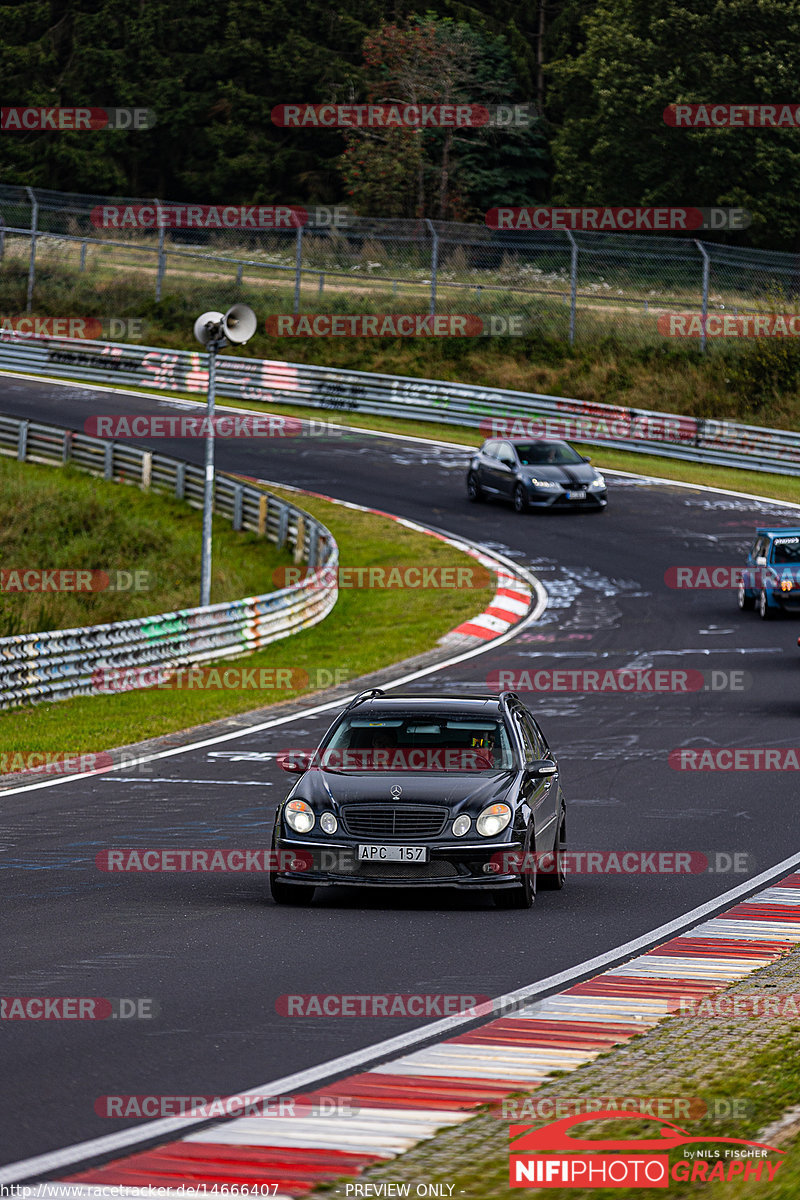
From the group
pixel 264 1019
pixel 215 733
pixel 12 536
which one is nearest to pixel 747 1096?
pixel 264 1019

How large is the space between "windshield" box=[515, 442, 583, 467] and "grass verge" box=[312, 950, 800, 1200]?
3080 cm

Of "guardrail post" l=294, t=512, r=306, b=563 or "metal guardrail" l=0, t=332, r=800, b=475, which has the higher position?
"metal guardrail" l=0, t=332, r=800, b=475

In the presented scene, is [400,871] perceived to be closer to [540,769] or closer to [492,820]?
[492,820]

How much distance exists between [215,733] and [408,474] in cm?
2329

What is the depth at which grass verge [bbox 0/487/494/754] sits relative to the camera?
64.0ft

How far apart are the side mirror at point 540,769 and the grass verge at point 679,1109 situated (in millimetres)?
3647

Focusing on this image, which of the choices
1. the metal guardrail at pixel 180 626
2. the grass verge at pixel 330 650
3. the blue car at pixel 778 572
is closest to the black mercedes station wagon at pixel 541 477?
the grass verge at pixel 330 650

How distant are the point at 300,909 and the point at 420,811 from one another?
1.03 m

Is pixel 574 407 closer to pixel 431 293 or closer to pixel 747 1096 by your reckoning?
pixel 431 293

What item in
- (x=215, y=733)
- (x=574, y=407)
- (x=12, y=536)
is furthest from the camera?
(x=574, y=407)

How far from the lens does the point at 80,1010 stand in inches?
310

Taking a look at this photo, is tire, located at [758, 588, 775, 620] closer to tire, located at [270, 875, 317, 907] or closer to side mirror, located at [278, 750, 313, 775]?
side mirror, located at [278, 750, 313, 775]

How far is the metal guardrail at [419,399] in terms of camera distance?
44031mm

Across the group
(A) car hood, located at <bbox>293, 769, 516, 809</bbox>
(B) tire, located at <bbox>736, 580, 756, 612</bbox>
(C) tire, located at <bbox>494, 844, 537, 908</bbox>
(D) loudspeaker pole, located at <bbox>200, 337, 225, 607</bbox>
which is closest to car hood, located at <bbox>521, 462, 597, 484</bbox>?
(B) tire, located at <bbox>736, 580, 756, 612</bbox>
